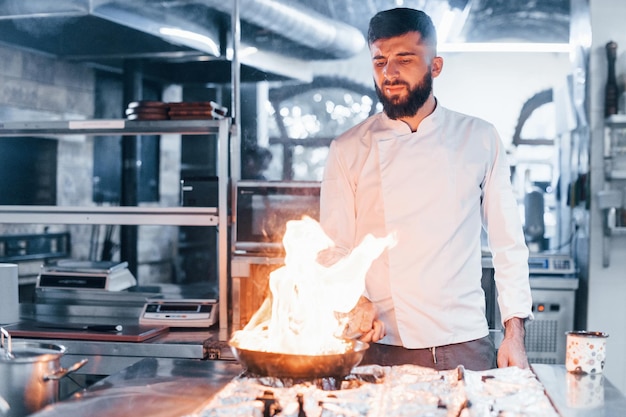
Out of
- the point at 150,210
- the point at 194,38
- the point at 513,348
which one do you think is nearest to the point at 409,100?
the point at 513,348

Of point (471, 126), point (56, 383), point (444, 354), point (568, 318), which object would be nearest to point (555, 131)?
point (568, 318)

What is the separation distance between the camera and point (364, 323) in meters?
2.20

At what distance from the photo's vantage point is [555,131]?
16.1 ft

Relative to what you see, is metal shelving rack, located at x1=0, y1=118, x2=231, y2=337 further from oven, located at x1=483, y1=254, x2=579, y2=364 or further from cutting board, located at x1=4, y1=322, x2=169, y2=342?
oven, located at x1=483, y1=254, x2=579, y2=364

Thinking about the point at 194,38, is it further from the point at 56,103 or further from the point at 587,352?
the point at 587,352

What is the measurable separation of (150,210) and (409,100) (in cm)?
172

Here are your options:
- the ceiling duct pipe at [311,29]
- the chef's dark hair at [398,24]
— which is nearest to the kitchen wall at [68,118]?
the ceiling duct pipe at [311,29]

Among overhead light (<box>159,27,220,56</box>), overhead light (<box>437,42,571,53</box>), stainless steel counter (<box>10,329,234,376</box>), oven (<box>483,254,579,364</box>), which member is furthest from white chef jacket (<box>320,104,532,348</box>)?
overhead light (<box>159,27,220,56</box>)

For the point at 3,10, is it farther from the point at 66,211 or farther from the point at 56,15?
the point at 66,211

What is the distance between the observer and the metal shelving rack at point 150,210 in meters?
3.61

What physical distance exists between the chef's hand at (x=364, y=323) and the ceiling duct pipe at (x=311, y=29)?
8.35 feet

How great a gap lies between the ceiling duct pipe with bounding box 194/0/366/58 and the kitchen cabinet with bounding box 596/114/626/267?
61.7 inches

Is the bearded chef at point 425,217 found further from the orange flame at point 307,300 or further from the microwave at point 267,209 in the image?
the microwave at point 267,209

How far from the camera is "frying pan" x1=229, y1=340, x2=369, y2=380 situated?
1660 mm
